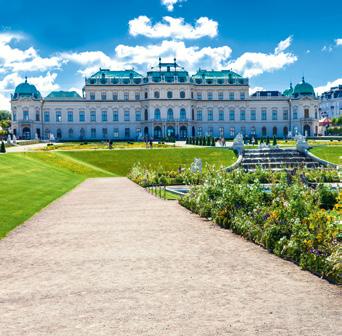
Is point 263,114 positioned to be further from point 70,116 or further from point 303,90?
point 70,116

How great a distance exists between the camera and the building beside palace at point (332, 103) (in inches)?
6176

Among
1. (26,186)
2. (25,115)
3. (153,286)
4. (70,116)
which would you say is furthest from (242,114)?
(153,286)

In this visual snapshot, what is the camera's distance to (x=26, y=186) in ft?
93.6

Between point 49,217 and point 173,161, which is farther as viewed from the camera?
point 173,161

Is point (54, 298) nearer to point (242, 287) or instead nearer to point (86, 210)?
point (242, 287)

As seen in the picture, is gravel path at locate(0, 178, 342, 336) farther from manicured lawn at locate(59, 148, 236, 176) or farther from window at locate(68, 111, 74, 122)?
window at locate(68, 111, 74, 122)

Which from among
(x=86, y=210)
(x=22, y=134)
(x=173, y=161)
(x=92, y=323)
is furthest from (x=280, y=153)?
(x=22, y=134)

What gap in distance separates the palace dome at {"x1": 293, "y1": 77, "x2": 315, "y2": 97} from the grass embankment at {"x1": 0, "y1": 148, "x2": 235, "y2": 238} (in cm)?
6500

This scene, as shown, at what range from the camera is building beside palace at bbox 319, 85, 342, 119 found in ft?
515

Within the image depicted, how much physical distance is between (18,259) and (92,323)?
5.31m

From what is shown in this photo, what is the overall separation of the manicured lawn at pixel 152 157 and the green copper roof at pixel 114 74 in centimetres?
5722

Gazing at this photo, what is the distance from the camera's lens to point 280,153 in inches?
1903

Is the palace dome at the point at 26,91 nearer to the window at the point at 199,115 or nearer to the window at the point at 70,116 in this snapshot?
the window at the point at 70,116

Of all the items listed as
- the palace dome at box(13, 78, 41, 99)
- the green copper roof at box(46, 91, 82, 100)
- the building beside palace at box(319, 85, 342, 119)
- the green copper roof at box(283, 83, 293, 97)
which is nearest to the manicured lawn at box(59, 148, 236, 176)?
the palace dome at box(13, 78, 41, 99)
